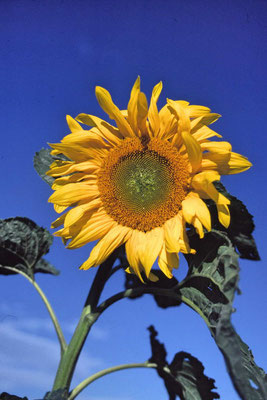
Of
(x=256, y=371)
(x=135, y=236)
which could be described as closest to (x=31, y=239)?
(x=135, y=236)

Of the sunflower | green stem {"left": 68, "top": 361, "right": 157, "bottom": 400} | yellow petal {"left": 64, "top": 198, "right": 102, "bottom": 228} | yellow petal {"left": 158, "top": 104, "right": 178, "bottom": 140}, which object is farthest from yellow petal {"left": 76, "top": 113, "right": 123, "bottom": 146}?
green stem {"left": 68, "top": 361, "right": 157, "bottom": 400}

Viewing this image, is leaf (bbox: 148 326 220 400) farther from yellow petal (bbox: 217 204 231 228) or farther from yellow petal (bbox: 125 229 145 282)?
yellow petal (bbox: 217 204 231 228)

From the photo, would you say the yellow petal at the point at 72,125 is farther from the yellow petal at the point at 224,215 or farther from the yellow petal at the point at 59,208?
the yellow petal at the point at 224,215

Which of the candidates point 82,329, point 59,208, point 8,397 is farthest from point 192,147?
point 8,397

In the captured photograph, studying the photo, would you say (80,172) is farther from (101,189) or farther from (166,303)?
(166,303)

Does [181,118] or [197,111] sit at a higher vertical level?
[197,111]

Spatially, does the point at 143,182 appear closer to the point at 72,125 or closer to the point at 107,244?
the point at 107,244
